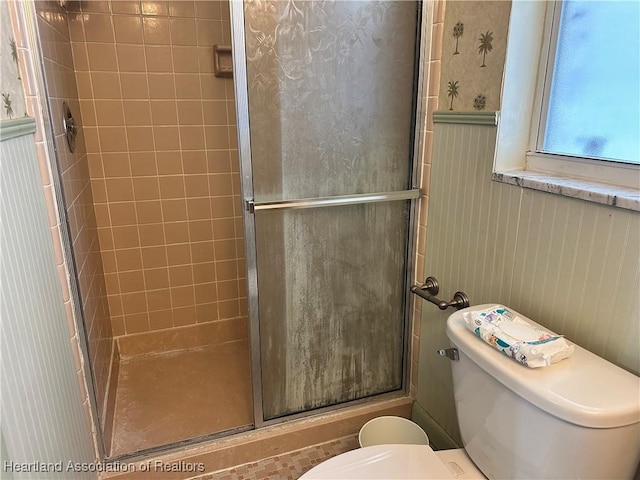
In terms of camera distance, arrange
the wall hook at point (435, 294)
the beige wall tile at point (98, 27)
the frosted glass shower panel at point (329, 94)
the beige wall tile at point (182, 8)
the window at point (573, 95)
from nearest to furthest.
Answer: the window at point (573, 95) → the frosted glass shower panel at point (329, 94) → the wall hook at point (435, 294) → the beige wall tile at point (98, 27) → the beige wall tile at point (182, 8)

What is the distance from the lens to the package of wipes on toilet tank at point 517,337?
0.97 meters

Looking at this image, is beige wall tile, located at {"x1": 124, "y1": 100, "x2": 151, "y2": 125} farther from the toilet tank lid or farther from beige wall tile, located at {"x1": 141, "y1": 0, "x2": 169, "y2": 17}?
the toilet tank lid

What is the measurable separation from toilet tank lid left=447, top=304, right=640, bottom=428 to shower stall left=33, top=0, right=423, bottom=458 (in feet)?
2.28

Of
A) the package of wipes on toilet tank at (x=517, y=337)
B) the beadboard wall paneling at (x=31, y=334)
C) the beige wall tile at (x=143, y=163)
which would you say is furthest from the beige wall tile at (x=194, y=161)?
the package of wipes on toilet tank at (x=517, y=337)

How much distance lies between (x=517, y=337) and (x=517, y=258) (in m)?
0.31

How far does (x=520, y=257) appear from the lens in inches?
49.6

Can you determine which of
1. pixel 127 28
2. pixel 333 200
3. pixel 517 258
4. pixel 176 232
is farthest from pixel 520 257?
pixel 127 28

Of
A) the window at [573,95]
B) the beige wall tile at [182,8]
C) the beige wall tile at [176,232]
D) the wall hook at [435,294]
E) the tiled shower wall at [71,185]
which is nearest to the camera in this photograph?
the window at [573,95]

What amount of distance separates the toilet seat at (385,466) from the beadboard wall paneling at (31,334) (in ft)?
2.00

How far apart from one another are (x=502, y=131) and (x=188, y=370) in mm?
1776

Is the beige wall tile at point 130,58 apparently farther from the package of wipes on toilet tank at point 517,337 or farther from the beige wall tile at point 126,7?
the package of wipes on toilet tank at point 517,337

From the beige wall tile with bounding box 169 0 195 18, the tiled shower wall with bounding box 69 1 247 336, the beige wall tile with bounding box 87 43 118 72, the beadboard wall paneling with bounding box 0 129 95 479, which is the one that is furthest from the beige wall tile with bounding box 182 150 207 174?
the beadboard wall paneling with bounding box 0 129 95 479

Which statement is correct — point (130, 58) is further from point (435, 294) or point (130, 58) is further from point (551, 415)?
point (551, 415)

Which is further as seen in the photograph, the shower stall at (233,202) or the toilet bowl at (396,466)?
the shower stall at (233,202)
